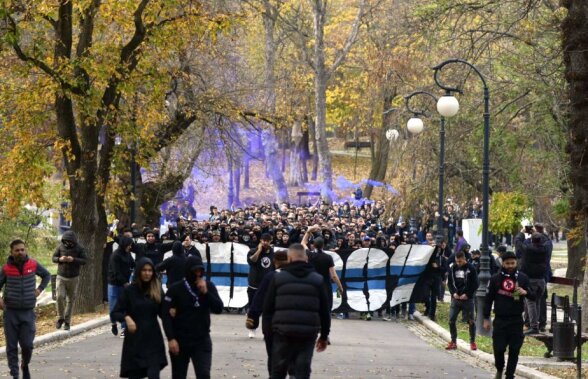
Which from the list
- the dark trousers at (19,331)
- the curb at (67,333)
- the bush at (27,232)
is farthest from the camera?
the bush at (27,232)

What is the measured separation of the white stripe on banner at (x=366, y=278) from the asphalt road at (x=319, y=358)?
13.4 ft

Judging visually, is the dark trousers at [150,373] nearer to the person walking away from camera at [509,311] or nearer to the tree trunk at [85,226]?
the person walking away from camera at [509,311]

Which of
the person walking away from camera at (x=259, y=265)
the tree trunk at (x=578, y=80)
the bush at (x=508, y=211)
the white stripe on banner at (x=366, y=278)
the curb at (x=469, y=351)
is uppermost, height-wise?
the tree trunk at (x=578, y=80)

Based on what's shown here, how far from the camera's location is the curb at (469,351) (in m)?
16.3

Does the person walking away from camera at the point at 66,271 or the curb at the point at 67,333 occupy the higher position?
the person walking away from camera at the point at 66,271

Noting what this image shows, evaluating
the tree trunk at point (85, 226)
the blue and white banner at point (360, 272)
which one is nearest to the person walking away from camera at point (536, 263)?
the blue and white banner at point (360, 272)

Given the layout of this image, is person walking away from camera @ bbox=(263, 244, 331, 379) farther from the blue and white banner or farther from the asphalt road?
the blue and white banner

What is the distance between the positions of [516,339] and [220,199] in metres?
65.5

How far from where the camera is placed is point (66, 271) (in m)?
21.4

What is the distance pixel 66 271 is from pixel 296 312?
10.8 m

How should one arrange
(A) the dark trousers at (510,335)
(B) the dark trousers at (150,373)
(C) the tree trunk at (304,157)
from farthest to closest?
1. (C) the tree trunk at (304,157)
2. (A) the dark trousers at (510,335)
3. (B) the dark trousers at (150,373)

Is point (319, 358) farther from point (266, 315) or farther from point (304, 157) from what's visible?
point (304, 157)

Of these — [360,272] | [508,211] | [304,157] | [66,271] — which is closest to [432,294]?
[360,272]

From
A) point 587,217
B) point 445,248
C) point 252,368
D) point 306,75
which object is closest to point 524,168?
point 445,248
